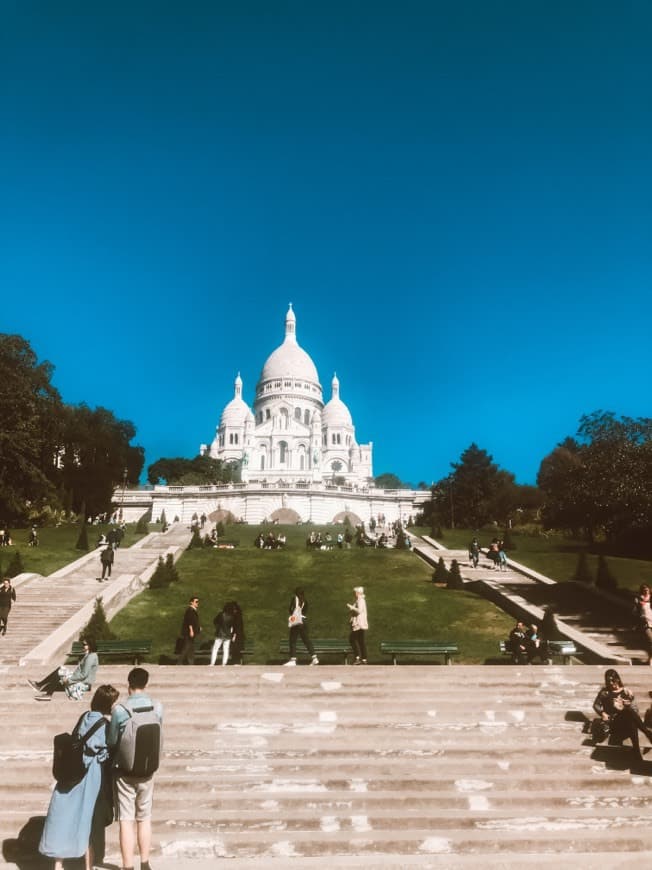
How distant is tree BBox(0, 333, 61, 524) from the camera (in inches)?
1282

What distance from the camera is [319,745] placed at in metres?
9.13

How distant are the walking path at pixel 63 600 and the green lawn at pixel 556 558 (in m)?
15.5

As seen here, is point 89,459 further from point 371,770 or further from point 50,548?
point 371,770

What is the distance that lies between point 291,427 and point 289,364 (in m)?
13.5

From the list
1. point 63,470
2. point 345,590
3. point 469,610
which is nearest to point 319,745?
point 469,610

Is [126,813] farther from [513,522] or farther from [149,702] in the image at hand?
[513,522]

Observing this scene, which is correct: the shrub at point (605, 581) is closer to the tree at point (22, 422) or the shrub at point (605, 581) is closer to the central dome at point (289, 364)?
the tree at point (22, 422)

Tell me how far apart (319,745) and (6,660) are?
774cm

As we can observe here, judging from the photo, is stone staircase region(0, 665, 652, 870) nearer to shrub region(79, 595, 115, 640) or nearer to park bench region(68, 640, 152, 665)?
park bench region(68, 640, 152, 665)

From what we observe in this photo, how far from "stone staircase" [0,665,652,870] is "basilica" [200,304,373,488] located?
247 ft

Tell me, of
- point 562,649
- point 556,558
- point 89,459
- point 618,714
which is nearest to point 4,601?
point 562,649

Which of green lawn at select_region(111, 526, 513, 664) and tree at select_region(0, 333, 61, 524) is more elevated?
tree at select_region(0, 333, 61, 524)

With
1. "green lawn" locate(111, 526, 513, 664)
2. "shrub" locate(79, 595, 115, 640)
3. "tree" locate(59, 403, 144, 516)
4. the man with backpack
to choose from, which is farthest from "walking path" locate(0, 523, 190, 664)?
"tree" locate(59, 403, 144, 516)

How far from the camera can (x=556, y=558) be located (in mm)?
30922
